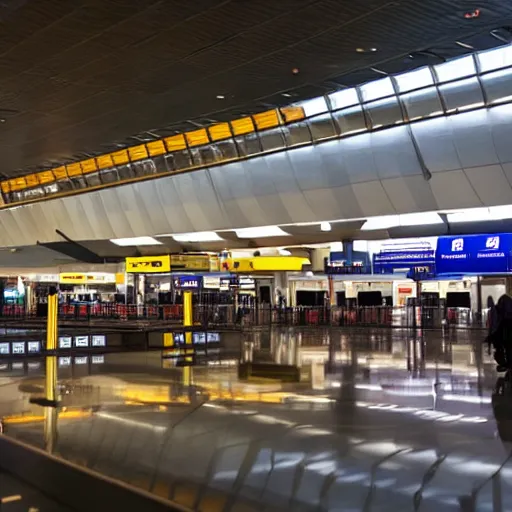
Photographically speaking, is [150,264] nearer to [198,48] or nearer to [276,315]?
[276,315]

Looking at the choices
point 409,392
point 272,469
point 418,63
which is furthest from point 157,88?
point 272,469

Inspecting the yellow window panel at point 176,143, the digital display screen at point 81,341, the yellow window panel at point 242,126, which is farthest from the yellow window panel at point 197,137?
the digital display screen at point 81,341

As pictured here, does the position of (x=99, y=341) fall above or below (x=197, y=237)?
below

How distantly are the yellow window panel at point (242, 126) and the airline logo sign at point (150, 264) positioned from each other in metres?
11.5

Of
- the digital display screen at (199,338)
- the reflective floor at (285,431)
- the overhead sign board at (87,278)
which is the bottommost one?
the reflective floor at (285,431)

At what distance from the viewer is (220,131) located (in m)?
31.5

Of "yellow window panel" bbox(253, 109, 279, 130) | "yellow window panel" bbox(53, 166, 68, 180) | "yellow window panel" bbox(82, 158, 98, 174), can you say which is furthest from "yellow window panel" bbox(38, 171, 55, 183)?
"yellow window panel" bbox(253, 109, 279, 130)

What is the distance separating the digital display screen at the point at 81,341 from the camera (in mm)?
20562

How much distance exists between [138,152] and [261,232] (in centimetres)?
755

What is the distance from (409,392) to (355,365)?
5038 mm

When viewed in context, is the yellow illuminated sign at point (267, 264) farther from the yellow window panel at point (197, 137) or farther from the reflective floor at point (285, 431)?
the reflective floor at point (285, 431)

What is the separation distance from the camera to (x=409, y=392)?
1215 cm

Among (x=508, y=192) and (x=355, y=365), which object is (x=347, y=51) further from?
(x=508, y=192)

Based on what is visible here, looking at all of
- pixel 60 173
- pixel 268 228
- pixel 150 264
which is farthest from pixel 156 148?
pixel 60 173
